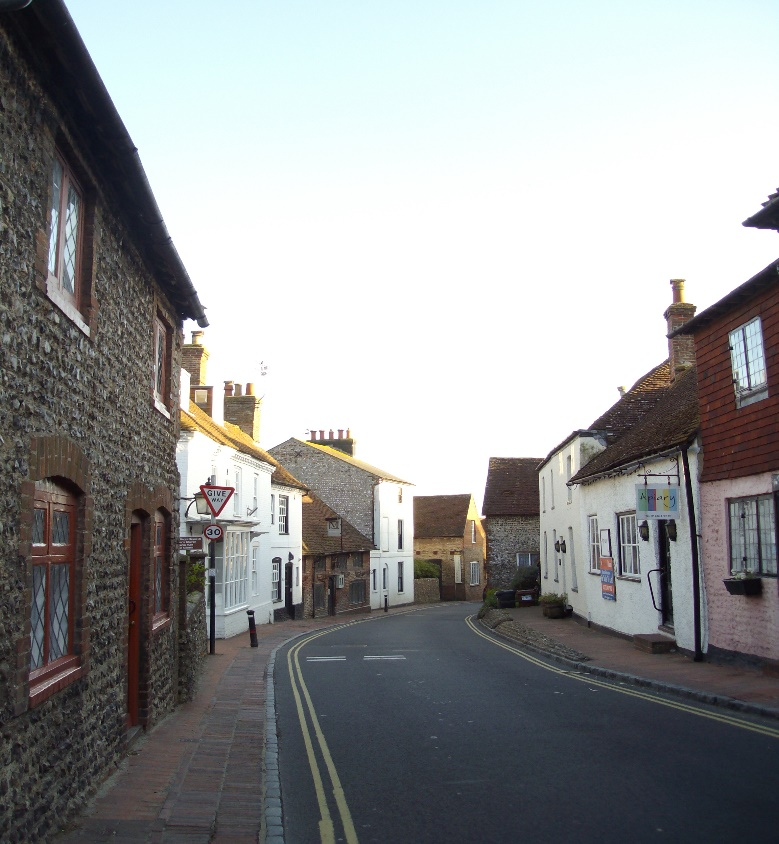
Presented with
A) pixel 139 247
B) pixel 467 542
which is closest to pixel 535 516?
pixel 467 542

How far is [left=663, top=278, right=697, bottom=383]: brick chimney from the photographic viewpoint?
2384 centimetres

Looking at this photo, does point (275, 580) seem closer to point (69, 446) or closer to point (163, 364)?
point (163, 364)

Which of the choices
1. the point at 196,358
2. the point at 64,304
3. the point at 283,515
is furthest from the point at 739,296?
the point at 283,515

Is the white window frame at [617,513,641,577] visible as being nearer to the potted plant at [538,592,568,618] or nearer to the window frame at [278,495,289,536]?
the potted plant at [538,592,568,618]

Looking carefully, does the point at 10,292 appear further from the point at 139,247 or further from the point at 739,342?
the point at 739,342

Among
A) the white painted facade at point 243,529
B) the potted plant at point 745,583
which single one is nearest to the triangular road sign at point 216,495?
the white painted facade at point 243,529

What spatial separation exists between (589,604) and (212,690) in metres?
13.2

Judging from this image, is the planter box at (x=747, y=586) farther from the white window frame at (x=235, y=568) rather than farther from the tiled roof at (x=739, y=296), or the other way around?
the white window frame at (x=235, y=568)

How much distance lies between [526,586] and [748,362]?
2525cm

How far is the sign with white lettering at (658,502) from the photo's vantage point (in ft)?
52.1

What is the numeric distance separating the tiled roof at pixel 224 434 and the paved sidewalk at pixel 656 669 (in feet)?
35.4

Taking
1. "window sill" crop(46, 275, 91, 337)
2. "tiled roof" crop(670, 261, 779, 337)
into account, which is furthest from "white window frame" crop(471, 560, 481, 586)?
"window sill" crop(46, 275, 91, 337)

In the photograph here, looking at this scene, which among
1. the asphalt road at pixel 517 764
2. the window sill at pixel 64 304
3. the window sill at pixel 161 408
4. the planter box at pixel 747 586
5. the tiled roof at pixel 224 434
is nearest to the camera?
the window sill at pixel 64 304

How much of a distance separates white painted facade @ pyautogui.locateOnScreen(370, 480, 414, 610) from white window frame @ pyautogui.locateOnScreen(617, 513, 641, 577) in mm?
27351
